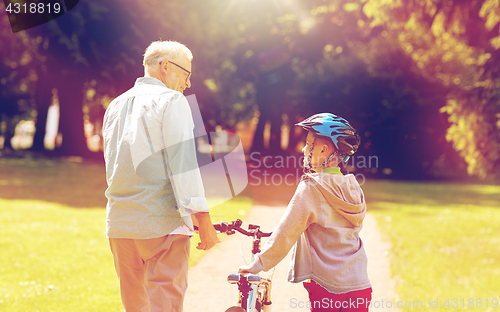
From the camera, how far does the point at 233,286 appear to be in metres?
5.65

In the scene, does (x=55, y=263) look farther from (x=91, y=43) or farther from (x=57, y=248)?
(x=91, y=43)

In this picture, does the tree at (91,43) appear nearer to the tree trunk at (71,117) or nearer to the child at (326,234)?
the tree trunk at (71,117)

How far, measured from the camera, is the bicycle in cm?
271

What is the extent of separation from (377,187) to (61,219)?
13057mm

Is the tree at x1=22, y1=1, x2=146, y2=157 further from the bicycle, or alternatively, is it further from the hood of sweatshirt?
the hood of sweatshirt

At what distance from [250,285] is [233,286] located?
118 inches

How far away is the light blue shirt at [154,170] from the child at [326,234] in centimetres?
52

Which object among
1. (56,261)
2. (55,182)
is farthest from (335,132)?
(55,182)

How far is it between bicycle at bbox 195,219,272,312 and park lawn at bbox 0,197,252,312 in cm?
215

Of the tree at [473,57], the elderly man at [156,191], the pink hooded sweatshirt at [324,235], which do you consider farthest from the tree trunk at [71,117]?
the pink hooded sweatshirt at [324,235]

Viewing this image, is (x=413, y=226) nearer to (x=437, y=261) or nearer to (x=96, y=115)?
(x=437, y=261)

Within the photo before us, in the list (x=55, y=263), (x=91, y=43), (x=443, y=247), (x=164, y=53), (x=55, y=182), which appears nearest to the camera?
(x=164, y=53)

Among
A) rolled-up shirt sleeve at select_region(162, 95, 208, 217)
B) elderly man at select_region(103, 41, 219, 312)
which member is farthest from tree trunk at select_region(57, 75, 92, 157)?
rolled-up shirt sleeve at select_region(162, 95, 208, 217)

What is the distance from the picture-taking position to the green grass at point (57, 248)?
5.07 m
